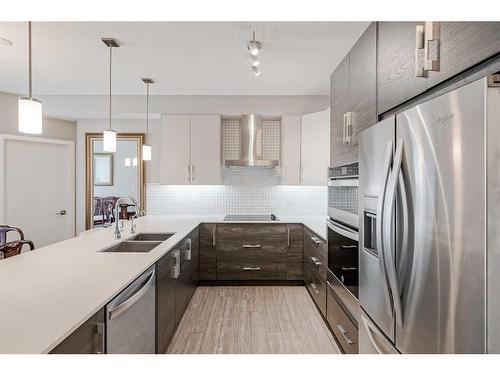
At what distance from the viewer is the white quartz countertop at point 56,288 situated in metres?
0.95

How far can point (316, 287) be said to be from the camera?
3.20 m

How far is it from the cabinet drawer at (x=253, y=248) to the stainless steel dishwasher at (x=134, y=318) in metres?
2.07

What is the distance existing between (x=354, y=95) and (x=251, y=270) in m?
2.59

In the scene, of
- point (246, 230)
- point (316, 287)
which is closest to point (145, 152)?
point (246, 230)

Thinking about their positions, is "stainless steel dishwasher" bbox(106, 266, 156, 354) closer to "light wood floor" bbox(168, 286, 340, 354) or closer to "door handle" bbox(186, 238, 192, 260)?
"light wood floor" bbox(168, 286, 340, 354)

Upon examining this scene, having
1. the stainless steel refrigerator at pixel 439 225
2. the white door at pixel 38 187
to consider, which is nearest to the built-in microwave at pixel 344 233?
the stainless steel refrigerator at pixel 439 225

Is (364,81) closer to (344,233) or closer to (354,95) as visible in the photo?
(354,95)

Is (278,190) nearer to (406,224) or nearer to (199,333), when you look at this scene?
(199,333)

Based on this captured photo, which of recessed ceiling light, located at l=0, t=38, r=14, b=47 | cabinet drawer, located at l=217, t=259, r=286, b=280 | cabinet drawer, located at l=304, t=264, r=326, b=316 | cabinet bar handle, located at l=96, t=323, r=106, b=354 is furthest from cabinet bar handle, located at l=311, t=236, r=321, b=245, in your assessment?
recessed ceiling light, located at l=0, t=38, r=14, b=47

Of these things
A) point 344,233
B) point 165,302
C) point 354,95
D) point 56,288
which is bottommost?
point 165,302

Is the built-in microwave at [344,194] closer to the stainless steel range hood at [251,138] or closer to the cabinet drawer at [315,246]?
the cabinet drawer at [315,246]

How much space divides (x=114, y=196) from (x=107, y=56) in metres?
3.68

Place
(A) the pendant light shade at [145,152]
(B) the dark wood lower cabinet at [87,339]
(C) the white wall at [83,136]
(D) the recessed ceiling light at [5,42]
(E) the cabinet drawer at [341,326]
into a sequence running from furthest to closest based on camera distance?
(C) the white wall at [83,136]
(A) the pendant light shade at [145,152]
(D) the recessed ceiling light at [5,42]
(E) the cabinet drawer at [341,326]
(B) the dark wood lower cabinet at [87,339]

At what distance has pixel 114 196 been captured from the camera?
6.20 meters
